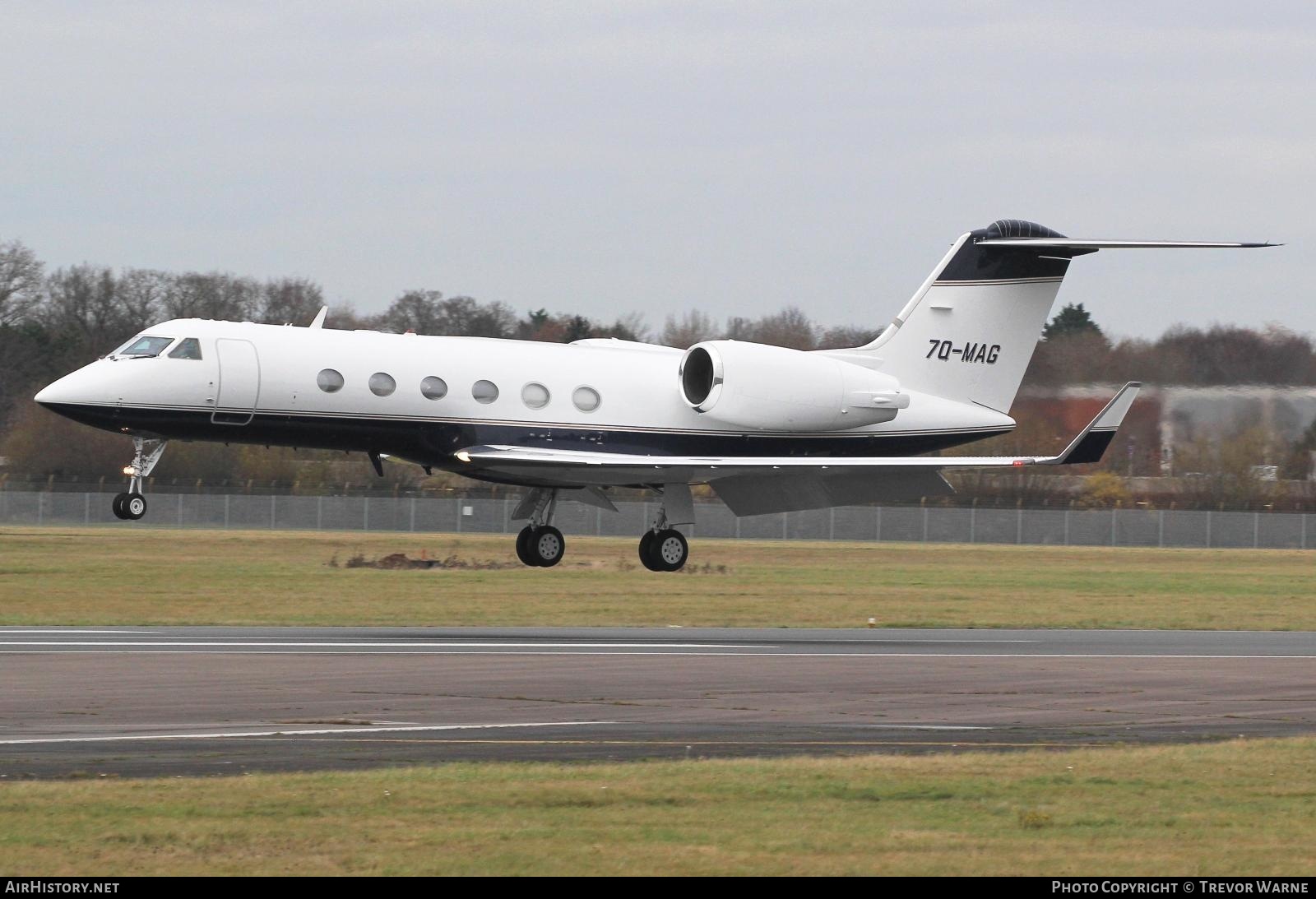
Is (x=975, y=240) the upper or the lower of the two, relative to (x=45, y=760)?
upper

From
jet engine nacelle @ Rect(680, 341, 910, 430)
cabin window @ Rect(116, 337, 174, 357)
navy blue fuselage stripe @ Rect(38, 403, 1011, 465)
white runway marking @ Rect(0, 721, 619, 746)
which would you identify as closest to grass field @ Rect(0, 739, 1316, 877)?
white runway marking @ Rect(0, 721, 619, 746)

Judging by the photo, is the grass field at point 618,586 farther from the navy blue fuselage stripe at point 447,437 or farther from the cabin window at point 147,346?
the cabin window at point 147,346

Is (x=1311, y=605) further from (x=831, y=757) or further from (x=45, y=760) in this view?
(x=45, y=760)

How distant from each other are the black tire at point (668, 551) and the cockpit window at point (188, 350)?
861cm

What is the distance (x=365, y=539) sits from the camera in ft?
179

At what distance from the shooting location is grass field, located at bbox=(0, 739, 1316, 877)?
833 centimetres

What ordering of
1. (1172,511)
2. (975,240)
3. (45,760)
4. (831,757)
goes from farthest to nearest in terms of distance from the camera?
(1172,511)
(975,240)
(831,757)
(45,760)

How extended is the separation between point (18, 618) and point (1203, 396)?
33.4 meters

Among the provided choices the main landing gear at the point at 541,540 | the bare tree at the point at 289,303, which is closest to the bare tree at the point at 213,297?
the bare tree at the point at 289,303

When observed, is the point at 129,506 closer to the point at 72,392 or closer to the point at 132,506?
the point at 132,506

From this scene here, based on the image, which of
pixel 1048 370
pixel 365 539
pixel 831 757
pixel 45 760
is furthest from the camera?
pixel 365 539

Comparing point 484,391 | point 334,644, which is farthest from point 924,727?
point 484,391

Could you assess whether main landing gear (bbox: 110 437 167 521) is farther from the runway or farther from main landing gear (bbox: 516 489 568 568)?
main landing gear (bbox: 516 489 568 568)
